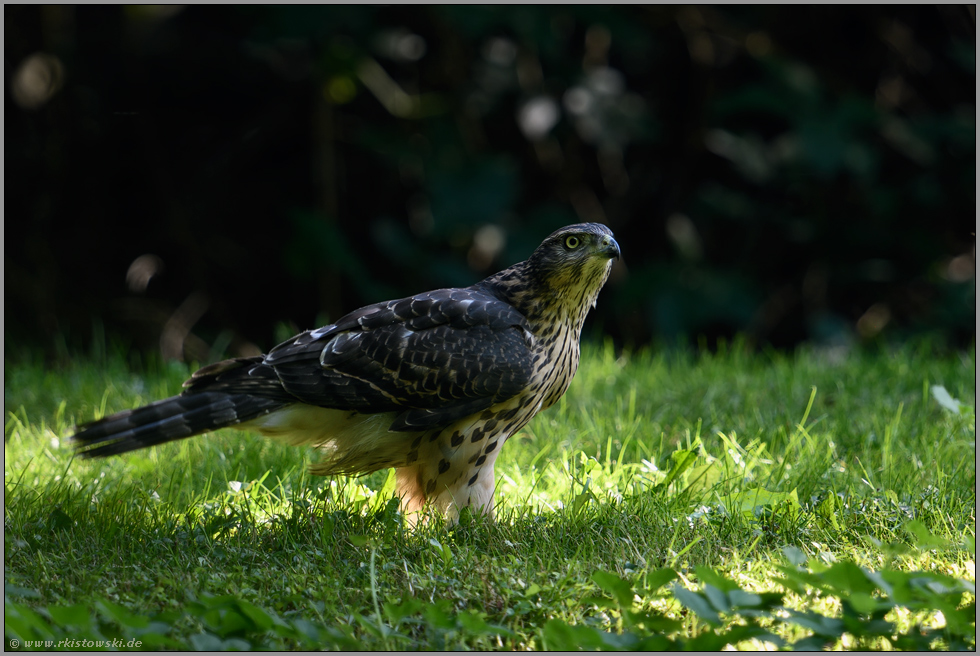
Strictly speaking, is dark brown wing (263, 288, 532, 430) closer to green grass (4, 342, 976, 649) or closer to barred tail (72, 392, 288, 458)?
barred tail (72, 392, 288, 458)

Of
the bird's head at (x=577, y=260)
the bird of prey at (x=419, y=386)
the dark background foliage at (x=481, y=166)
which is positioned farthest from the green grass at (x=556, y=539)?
the dark background foliage at (x=481, y=166)

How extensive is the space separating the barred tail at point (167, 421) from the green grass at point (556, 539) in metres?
0.21

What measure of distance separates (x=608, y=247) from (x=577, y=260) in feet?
0.42

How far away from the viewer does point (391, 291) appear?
650 centimetres

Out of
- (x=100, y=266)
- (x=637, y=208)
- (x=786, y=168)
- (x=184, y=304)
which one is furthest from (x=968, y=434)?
(x=100, y=266)

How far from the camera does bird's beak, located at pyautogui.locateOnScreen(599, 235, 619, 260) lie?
344 centimetres

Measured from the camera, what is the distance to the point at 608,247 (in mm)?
3449

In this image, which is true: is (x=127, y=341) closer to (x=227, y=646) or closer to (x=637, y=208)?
(x=637, y=208)

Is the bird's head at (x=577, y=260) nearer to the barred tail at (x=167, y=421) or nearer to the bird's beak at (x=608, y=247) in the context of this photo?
the bird's beak at (x=608, y=247)

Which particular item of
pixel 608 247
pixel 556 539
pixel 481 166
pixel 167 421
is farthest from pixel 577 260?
pixel 481 166

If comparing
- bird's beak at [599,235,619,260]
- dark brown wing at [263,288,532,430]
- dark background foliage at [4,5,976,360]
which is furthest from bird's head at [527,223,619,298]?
dark background foliage at [4,5,976,360]

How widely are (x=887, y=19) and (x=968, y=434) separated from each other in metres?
4.33

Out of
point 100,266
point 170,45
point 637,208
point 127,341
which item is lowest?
point 127,341

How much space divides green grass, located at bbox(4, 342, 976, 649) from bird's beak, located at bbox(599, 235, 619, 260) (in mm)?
778
